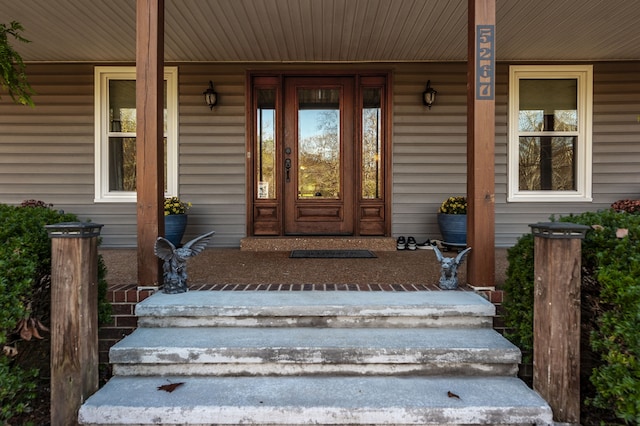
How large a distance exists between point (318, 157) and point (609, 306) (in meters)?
3.53

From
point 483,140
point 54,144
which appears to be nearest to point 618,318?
point 483,140

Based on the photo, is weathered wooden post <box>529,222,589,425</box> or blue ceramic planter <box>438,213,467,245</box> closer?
weathered wooden post <box>529,222,589,425</box>

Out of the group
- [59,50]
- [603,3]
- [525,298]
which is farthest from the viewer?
[59,50]

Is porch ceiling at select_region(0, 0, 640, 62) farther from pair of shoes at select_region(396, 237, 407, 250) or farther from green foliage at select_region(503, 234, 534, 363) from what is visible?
green foliage at select_region(503, 234, 534, 363)

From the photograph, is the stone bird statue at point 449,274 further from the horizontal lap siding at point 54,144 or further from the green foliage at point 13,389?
the horizontal lap siding at point 54,144

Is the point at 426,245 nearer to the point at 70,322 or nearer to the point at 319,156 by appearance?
the point at 319,156

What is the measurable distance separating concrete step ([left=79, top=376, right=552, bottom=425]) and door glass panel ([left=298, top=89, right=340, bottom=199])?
3.20 m

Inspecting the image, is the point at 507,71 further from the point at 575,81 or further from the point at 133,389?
the point at 133,389

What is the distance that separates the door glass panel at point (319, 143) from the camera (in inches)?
189

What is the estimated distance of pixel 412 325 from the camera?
7.32 feet

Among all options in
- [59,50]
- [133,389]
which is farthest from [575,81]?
[59,50]

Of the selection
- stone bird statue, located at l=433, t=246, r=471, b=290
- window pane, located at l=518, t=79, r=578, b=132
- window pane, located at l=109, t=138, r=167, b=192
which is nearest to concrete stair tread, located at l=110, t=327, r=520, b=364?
stone bird statue, located at l=433, t=246, r=471, b=290

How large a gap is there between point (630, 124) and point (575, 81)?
2.85 ft

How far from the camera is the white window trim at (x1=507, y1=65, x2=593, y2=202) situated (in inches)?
185
